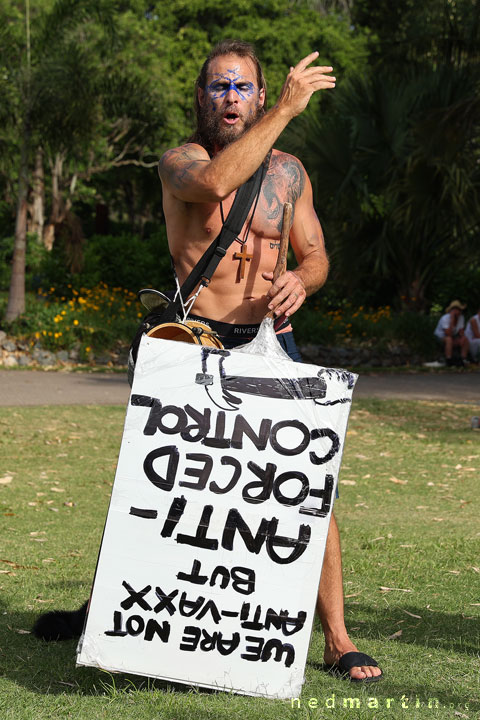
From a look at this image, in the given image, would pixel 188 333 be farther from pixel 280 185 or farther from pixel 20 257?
pixel 20 257

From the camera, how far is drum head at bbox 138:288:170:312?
3.33 metres

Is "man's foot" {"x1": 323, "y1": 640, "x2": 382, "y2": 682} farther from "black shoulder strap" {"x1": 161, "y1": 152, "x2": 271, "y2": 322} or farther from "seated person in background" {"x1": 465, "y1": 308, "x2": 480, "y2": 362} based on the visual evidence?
"seated person in background" {"x1": 465, "y1": 308, "x2": 480, "y2": 362}

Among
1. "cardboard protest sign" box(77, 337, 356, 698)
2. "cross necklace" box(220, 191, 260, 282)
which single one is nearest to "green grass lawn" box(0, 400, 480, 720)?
"cardboard protest sign" box(77, 337, 356, 698)

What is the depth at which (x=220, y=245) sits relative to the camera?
326cm

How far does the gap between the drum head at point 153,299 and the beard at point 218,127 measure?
1.93 ft

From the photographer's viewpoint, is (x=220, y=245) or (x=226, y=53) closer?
(x=220, y=245)

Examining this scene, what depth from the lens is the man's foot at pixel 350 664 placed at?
3.15 m

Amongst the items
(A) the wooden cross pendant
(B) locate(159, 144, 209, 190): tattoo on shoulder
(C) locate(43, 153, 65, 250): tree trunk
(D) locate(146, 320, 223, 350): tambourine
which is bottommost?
(D) locate(146, 320, 223, 350): tambourine

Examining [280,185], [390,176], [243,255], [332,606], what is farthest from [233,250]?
[390,176]

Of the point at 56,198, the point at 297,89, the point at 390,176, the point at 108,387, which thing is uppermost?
the point at 390,176

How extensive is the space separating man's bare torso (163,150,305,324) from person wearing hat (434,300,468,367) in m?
13.7

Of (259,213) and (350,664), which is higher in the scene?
(259,213)

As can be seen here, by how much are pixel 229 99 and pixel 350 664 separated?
2031mm

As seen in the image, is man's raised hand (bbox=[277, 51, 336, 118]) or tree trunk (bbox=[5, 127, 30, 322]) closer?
man's raised hand (bbox=[277, 51, 336, 118])
